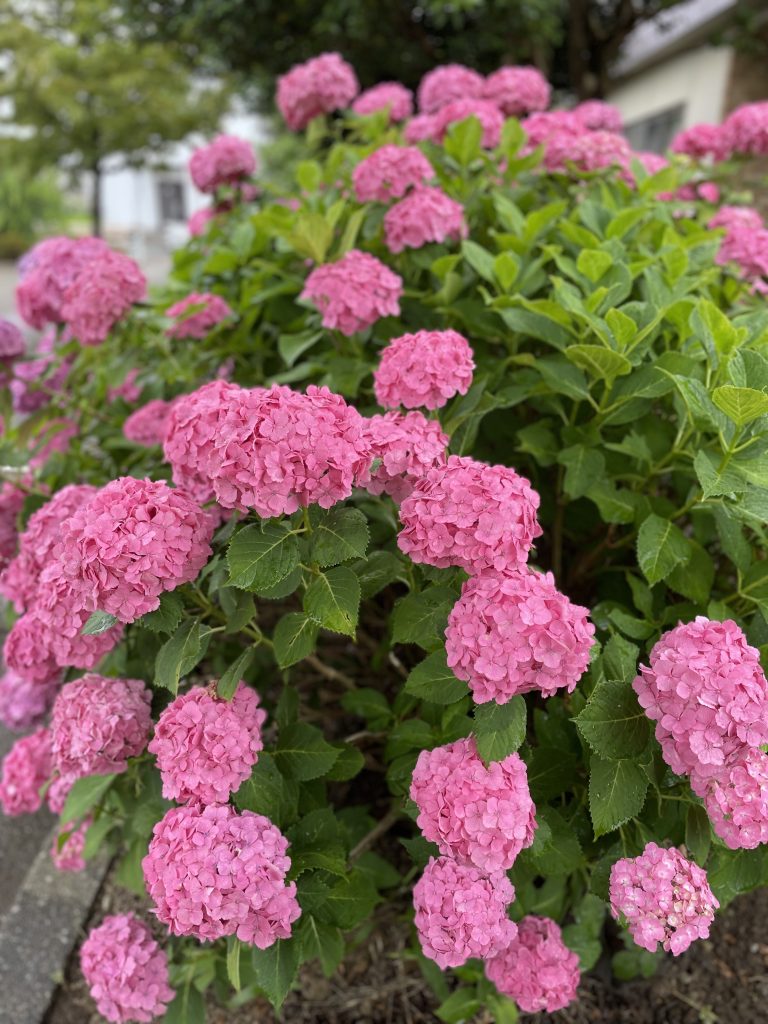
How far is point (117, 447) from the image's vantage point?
226cm

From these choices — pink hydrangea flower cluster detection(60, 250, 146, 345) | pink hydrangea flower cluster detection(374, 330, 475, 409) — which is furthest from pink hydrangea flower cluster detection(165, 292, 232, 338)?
pink hydrangea flower cluster detection(374, 330, 475, 409)

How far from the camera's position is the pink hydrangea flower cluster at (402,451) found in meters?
1.22

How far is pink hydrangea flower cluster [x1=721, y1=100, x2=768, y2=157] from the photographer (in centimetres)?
292

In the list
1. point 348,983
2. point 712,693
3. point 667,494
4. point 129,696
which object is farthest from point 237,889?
point 667,494

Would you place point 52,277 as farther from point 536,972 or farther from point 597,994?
point 597,994

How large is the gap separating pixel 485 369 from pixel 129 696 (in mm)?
1077

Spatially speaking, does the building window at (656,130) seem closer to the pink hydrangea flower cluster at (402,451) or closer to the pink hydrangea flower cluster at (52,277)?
the pink hydrangea flower cluster at (52,277)

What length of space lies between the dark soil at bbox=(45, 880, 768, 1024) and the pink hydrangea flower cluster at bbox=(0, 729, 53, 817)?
41 centimetres

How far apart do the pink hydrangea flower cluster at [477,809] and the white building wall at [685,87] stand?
9.40 meters

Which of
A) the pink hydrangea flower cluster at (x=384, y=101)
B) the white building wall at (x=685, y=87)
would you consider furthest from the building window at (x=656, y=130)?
the pink hydrangea flower cluster at (x=384, y=101)

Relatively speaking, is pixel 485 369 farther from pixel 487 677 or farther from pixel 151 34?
pixel 151 34

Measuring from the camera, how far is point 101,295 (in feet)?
6.66

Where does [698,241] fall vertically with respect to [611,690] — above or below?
above

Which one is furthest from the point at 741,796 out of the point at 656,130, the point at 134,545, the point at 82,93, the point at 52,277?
the point at 82,93
